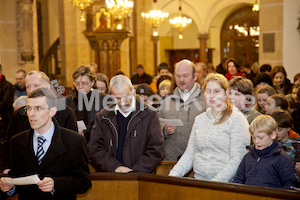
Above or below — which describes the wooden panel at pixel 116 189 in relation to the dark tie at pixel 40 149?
below

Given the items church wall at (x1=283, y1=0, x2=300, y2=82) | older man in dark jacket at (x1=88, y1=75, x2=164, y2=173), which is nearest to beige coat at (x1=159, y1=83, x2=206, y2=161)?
older man in dark jacket at (x1=88, y1=75, x2=164, y2=173)

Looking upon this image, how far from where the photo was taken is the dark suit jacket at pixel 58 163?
301 centimetres

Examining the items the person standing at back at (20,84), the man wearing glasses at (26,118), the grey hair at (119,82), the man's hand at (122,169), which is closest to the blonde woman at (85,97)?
the man wearing glasses at (26,118)

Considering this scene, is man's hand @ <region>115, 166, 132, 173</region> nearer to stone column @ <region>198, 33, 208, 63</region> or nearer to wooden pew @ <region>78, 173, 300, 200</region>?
wooden pew @ <region>78, 173, 300, 200</region>

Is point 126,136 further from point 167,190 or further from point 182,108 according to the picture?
point 182,108

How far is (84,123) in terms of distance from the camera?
5.25 m

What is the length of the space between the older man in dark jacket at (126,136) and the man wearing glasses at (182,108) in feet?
2.25

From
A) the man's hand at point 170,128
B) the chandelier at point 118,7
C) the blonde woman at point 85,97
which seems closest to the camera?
the man's hand at point 170,128

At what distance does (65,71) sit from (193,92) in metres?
10.6

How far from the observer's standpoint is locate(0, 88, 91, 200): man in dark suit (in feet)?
9.88

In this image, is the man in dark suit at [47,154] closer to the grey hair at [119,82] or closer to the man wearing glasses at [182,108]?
the grey hair at [119,82]

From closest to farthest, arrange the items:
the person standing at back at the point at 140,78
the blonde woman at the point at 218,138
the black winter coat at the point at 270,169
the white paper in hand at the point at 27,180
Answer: the white paper in hand at the point at 27,180 < the black winter coat at the point at 270,169 < the blonde woman at the point at 218,138 < the person standing at back at the point at 140,78

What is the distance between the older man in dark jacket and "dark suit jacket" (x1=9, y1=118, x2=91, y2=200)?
0.90 m

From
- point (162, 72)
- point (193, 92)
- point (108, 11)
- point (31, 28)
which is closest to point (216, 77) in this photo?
point (193, 92)
